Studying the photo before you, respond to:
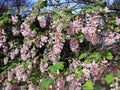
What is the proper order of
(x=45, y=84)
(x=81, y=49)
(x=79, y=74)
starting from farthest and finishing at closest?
1. (x=81, y=49)
2. (x=79, y=74)
3. (x=45, y=84)

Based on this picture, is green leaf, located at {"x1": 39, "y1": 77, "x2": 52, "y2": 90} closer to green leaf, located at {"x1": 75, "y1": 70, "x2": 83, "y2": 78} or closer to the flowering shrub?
the flowering shrub

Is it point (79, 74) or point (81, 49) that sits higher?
point (79, 74)

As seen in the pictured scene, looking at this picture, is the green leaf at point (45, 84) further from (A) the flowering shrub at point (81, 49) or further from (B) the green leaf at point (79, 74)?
(B) the green leaf at point (79, 74)

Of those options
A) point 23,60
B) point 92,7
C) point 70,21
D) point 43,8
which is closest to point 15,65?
point 23,60

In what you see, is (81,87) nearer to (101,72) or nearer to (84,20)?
(101,72)

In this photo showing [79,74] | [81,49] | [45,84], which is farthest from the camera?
[81,49]

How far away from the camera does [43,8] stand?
220 inches

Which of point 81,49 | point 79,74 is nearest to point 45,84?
point 79,74

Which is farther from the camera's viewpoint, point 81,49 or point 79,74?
point 81,49

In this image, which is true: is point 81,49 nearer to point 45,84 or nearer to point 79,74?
point 79,74

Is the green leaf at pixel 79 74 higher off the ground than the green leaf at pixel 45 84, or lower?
lower

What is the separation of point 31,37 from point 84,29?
1385 mm

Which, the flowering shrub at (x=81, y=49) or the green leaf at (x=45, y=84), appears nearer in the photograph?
the green leaf at (x=45, y=84)

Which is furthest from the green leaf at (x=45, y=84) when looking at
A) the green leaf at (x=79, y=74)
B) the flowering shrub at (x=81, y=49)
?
the green leaf at (x=79, y=74)
